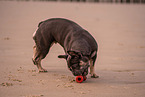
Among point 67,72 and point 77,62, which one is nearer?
point 77,62

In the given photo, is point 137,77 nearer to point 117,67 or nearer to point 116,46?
point 117,67

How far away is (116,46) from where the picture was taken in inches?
419

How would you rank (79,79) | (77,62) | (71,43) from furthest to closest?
(71,43)
(79,79)
(77,62)

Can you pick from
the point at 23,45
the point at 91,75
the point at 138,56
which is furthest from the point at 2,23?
the point at 91,75

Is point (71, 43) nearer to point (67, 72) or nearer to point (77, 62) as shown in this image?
point (77, 62)

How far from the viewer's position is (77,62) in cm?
539

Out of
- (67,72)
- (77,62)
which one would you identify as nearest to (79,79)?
(77,62)

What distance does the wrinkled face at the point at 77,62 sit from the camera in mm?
5363

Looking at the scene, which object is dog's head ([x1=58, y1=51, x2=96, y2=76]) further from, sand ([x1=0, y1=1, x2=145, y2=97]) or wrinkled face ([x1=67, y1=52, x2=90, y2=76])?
sand ([x1=0, y1=1, x2=145, y2=97])

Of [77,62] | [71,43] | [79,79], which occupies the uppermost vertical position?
[71,43]

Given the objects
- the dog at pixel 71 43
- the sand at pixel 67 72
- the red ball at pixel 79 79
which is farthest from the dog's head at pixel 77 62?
the sand at pixel 67 72

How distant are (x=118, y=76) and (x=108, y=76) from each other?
0.23 m

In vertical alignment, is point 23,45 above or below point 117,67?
above

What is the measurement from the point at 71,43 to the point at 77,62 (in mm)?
539
